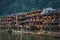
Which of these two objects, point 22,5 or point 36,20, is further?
point 22,5

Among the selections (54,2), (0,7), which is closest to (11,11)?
(0,7)

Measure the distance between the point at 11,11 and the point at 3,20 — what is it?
14.4m

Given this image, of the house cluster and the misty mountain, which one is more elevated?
the misty mountain

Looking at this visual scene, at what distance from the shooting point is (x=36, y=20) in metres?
42.4

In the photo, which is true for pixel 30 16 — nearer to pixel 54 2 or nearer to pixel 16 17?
pixel 16 17

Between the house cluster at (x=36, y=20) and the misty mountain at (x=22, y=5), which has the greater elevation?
the misty mountain at (x=22, y=5)

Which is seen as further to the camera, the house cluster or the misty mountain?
the misty mountain

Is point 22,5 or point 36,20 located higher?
point 22,5

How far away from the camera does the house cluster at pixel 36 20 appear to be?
38.0m

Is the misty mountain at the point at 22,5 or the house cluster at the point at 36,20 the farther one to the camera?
the misty mountain at the point at 22,5

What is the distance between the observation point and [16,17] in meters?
47.5

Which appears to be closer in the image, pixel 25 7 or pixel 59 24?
pixel 59 24

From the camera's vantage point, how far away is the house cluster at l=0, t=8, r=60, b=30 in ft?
125

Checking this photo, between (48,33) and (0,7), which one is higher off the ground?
(0,7)
